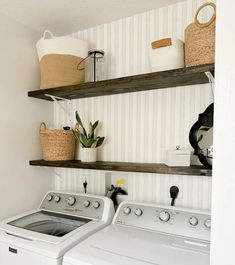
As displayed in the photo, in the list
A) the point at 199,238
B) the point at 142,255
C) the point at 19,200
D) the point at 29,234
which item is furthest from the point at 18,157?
the point at 199,238

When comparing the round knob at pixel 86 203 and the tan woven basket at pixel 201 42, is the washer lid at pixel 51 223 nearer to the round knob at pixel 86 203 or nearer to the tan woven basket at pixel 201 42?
the round knob at pixel 86 203

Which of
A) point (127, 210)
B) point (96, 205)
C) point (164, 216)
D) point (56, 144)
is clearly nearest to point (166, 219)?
point (164, 216)

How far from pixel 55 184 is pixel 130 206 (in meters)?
0.86

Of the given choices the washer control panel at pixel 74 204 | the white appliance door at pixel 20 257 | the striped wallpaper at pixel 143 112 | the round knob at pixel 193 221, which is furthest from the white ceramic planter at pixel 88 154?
the round knob at pixel 193 221

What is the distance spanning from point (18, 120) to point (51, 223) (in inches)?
32.1

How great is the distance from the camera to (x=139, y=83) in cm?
140

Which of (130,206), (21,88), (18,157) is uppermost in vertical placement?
(21,88)

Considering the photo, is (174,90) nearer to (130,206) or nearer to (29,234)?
(130,206)

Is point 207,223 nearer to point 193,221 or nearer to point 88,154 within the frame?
point 193,221

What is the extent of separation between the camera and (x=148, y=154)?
1.61 metres

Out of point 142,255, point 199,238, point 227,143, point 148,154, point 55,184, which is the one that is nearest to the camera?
point 227,143

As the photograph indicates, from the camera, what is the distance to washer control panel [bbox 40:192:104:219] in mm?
1574

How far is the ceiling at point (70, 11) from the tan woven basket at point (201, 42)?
433 millimetres

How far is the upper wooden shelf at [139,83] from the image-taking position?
1.20 meters
